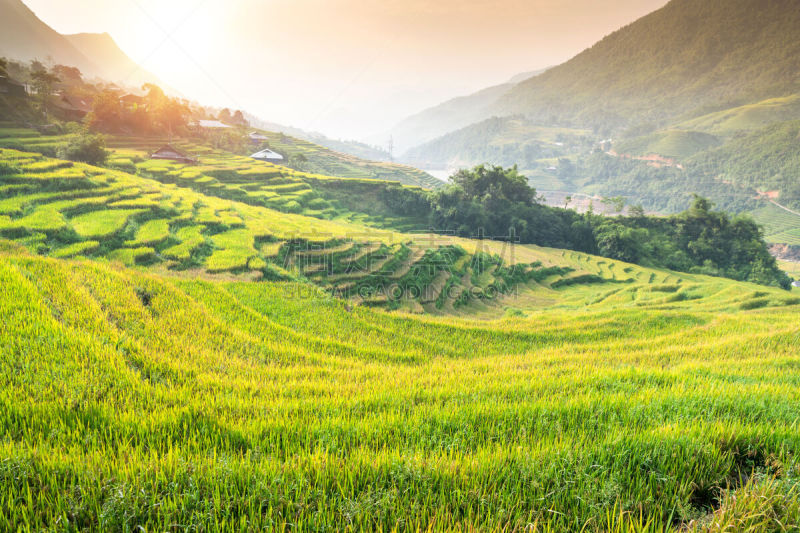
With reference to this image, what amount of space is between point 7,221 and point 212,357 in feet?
43.3

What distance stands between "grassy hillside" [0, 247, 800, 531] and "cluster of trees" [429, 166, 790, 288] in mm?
36422

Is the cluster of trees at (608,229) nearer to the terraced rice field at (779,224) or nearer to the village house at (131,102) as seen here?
the village house at (131,102)

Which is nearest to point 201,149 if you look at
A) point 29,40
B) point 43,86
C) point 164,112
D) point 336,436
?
point 164,112

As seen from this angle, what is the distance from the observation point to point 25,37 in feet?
352

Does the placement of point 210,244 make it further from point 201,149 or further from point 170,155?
point 201,149

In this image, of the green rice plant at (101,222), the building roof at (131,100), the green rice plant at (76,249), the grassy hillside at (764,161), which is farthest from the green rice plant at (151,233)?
the grassy hillside at (764,161)

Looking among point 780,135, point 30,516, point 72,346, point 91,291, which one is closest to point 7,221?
point 91,291

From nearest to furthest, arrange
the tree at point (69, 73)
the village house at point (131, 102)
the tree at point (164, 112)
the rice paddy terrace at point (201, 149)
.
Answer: the rice paddy terrace at point (201, 149) < the village house at point (131, 102) < the tree at point (164, 112) < the tree at point (69, 73)

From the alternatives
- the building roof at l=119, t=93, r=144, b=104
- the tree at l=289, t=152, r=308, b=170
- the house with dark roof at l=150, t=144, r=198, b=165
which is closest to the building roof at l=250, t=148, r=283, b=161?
the tree at l=289, t=152, r=308, b=170

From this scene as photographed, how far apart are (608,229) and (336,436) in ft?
160

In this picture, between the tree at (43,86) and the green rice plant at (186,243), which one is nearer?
the green rice plant at (186,243)

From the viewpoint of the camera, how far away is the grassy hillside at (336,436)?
1712 millimetres

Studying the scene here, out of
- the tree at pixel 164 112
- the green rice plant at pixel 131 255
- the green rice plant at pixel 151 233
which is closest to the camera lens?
the green rice plant at pixel 131 255

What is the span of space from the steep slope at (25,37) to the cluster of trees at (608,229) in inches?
4095
